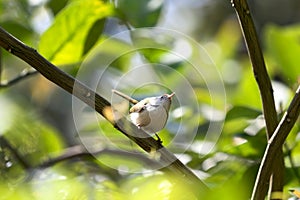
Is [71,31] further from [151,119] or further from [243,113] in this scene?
[151,119]

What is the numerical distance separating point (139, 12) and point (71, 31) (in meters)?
0.17

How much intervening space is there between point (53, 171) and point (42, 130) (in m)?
0.18

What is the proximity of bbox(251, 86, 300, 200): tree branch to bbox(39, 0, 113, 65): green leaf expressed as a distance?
1.47ft

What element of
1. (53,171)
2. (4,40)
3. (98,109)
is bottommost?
(53,171)

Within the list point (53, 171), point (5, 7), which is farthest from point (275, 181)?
point (5, 7)

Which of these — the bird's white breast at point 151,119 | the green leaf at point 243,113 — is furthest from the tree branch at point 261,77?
the green leaf at point 243,113

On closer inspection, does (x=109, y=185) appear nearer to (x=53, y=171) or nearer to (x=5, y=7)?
(x=53, y=171)

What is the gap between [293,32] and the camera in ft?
4.69

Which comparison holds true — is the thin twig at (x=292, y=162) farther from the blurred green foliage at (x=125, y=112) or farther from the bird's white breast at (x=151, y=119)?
the bird's white breast at (x=151, y=119)

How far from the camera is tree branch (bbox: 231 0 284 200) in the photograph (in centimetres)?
73

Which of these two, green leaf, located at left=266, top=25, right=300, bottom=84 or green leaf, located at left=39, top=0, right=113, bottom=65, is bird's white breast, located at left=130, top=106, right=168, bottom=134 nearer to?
green leaf, located at left=39, top=0, right=113, bottom=65

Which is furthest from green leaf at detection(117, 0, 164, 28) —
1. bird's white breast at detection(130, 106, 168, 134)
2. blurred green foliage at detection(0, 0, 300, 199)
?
bird's white breast at detection(130, 106, 168, 134)

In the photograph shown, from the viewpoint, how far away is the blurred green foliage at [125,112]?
2.95 feet

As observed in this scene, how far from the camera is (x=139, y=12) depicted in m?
1.22
